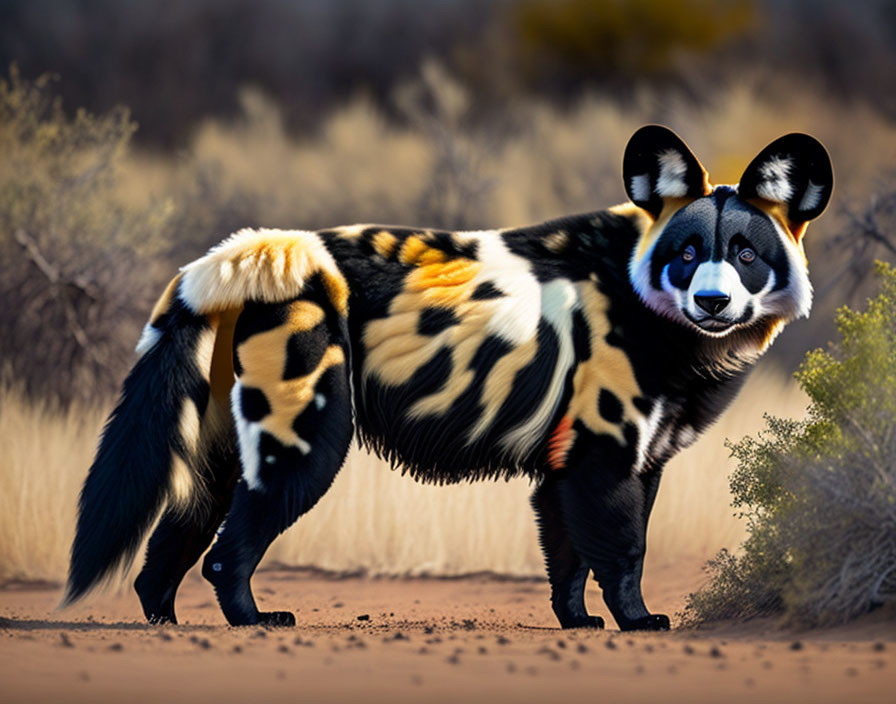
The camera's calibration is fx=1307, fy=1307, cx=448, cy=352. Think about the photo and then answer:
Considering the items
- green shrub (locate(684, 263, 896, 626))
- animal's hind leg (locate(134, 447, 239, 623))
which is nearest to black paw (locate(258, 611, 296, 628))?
animal's hind leg (locate(134, 447, 239, 623))

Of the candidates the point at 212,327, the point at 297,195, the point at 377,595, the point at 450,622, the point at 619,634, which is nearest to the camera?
the point at 619,634

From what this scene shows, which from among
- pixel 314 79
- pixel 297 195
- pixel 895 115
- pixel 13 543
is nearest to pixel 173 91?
pixel 314 79

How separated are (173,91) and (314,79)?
2653 millimetres

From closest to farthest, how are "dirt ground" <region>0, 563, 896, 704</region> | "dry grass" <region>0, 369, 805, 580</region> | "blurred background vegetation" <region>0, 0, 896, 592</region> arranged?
1. "dirt ground" <region>0, 563, 896, 704</region>
2. "dry grass" <region>0, 369, 805, 580</region>
3. "blurred background vegetation" <region>0, 0, 896, 592</region>

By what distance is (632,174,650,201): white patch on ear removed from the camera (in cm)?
576

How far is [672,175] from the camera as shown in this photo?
5.70 metres

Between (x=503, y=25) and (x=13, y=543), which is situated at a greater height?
(x=503, y=25)

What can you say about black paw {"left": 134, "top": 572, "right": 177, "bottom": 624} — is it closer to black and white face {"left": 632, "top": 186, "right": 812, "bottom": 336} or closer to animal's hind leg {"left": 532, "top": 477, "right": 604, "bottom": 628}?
animal's hind leg {"left": 532, "top": 477, "right": 604, "bottom": 628}

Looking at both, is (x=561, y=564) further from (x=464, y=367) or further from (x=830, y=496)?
(x=830, y=496)

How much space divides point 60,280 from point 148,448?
7632 millimetres

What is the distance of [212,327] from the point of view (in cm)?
570

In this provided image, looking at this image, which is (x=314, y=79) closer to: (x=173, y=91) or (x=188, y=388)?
(x=173, y=91)

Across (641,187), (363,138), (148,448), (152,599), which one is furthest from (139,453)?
(363,138)

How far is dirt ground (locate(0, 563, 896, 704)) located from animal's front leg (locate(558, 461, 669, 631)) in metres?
0.26
